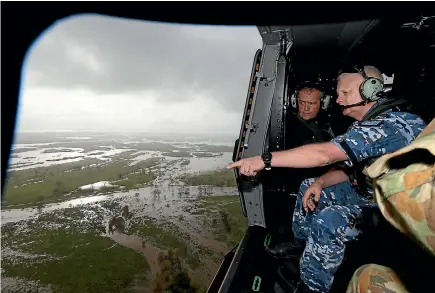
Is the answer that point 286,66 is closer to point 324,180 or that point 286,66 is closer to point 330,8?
point 330,8

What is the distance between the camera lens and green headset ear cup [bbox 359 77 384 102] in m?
1.69

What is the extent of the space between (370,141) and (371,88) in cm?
45

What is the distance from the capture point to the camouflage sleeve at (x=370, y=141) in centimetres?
145

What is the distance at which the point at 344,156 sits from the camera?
146cm

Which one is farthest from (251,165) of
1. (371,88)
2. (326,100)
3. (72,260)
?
(72,260)

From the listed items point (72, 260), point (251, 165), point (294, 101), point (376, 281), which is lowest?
point (72, 260)

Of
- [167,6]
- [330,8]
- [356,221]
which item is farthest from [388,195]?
[330,8]

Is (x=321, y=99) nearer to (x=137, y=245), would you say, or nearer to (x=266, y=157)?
(x=266, y=157)

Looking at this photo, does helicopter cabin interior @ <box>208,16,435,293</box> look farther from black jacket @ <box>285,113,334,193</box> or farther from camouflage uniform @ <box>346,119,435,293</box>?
camouflage uniform @ <box>346,119,435,293</box>

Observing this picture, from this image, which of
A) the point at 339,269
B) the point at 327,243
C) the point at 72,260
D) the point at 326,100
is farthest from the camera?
the point at 72,260

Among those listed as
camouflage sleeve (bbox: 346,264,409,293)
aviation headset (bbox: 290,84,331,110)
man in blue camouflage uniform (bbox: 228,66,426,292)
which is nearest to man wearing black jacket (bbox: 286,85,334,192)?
aviation headset (bbox: 290,84,331,110)

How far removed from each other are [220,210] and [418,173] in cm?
3055

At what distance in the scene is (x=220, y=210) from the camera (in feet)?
98.6

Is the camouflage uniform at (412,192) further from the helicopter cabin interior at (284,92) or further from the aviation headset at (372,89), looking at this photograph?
the helicopter cabin interior at (284,92)
